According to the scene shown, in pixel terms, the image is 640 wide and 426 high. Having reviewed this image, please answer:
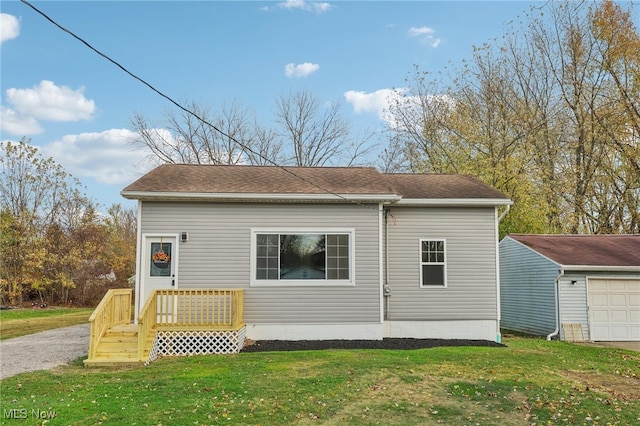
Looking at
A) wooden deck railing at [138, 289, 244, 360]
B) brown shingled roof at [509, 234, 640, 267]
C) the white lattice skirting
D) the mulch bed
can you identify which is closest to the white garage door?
brown shingled roof at [509, 234, 640, 267]

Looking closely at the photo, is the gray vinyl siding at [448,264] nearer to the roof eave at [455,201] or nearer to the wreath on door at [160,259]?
the roof eave at [455,201]

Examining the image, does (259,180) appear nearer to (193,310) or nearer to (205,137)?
(193,310)

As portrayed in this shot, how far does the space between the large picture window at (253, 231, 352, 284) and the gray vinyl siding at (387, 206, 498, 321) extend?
1.41m

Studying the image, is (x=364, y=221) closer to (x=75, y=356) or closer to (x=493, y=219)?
(x=493, y=219)

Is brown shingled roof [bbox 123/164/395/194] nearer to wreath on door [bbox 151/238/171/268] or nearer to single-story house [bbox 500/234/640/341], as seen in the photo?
wreath on door [bbox 151/238/171/268]

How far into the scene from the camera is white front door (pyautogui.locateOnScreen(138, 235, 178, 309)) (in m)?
10.7

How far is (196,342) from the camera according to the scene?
384 inches

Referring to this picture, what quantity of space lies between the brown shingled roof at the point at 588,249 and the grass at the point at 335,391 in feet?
17.3

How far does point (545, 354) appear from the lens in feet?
33.1

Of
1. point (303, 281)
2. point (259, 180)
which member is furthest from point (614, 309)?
point (259, 180)

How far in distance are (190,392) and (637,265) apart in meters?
13.0

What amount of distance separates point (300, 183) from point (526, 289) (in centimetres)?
848

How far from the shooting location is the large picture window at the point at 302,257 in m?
11.0

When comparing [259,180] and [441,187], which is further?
[441,187]
